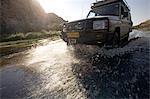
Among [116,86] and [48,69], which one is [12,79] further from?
[116,86]

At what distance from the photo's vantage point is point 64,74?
428cm

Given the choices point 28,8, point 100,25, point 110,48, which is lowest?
point 110,48

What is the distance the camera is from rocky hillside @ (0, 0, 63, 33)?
41.2 meters

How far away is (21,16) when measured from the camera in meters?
50.2

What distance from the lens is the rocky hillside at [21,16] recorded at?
41156mm

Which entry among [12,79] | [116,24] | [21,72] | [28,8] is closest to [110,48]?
[116,24]

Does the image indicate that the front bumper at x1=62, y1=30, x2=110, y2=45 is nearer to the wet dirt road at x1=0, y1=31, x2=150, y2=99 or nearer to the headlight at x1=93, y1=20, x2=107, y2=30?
the headlight at x1=93, y1=20, x2=107, y2=30

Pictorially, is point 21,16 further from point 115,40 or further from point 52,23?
point 115,40

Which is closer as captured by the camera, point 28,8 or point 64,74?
point 64,74

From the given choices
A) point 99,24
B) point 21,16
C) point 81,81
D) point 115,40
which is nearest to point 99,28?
point 99,24

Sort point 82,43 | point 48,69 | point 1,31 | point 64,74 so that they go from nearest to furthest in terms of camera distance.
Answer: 1. point 64,74
2. point 48,69
3. point 82,43
4. point 1,31

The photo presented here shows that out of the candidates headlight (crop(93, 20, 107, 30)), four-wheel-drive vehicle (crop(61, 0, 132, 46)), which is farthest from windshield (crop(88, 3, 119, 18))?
headlight (crop(93, 20, 107, 30))

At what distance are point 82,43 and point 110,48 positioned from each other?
1174 mm

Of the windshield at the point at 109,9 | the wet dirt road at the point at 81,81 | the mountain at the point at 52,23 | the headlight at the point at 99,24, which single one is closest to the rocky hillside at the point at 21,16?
the mountain at the point at 52,23
